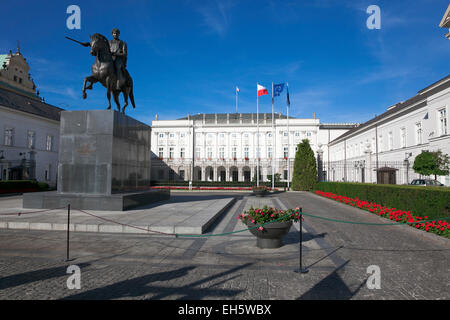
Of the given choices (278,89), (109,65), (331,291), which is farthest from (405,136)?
(331,291)

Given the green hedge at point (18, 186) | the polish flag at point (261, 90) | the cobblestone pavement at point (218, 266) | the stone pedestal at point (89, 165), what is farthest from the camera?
the polish flag at point (261, 90)

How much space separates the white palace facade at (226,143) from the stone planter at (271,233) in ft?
180

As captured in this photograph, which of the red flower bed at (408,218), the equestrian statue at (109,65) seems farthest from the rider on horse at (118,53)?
the red flower bed at (408,218)

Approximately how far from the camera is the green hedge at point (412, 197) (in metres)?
8.85

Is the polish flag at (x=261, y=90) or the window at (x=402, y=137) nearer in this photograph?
the window at (x=402, y=137)

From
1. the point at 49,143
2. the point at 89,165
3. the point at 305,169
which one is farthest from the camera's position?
the point at 49,143

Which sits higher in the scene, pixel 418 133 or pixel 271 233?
pixel 418 133

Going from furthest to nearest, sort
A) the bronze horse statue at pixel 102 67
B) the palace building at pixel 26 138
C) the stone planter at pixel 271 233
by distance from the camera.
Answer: the palace building at pixel 26 138 → the bronze horse statue at pixel 102 67 → the stone planter at pixel 271 233

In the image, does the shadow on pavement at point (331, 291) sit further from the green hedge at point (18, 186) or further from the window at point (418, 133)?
Result: the window at point (418, 133)

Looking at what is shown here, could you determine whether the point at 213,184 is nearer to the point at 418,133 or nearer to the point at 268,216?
the point at 418,133

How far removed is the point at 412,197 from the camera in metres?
10.6

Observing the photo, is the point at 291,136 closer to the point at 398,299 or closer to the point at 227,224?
the point at 227,224

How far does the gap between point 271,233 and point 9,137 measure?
40319 millimetres
